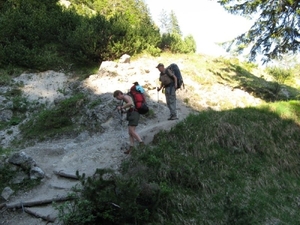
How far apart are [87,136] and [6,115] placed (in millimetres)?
3873

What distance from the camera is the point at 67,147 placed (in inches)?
372

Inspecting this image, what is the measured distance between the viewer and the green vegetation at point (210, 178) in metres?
5.14

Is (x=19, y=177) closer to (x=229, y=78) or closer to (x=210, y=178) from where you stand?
(x=210, y=178)

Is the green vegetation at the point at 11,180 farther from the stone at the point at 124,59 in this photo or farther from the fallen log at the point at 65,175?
the stone at the point at 124,59

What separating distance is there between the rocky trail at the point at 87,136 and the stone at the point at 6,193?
134 millimetres

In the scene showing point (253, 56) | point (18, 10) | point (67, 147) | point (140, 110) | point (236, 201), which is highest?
point (18, 10)

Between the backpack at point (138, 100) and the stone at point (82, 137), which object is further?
the stone at point (82, 137)

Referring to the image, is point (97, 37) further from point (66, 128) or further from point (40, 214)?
point (40, 214)

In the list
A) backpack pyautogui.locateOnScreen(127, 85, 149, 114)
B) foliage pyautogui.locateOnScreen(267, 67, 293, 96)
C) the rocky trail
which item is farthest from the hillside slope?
foliage pyautogui.locateOnScreen(267, 67, 293, 96)

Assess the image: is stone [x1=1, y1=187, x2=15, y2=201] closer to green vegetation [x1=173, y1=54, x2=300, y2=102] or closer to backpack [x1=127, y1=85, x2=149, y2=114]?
backpack [x1=127, y1=85, x2=149, y2=114]

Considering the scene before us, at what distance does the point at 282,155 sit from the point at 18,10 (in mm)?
16630

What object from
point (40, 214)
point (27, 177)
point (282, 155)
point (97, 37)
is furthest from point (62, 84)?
point (282, 155)

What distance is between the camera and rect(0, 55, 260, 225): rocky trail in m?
6.38

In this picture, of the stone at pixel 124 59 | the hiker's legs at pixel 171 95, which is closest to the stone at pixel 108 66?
the stone at pixel 124 59
